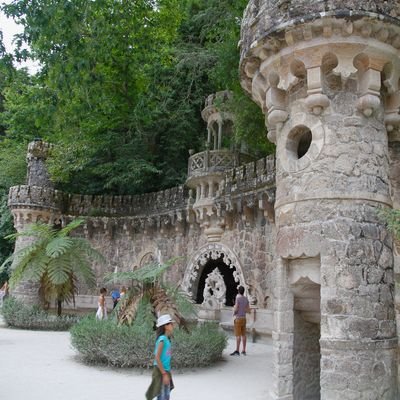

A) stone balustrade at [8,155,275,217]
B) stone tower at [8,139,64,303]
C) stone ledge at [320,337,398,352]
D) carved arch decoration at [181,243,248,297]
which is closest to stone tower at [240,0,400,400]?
stone ledge at [320,337,398,352]

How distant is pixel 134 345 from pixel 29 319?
26.7 feet

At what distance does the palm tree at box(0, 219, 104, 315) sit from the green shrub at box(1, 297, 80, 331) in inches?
21.1

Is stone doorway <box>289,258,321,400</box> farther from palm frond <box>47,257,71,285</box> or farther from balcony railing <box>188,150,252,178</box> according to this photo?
balcony railing <box>188,150,252,178</box>

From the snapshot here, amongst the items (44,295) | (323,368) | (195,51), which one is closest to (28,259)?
(44,295)

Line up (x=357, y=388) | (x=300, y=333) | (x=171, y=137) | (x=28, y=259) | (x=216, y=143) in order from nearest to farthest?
(x=357, y=388) → (x=300, y=333) → (x=28, y=259) → (x=216, y=143) → (x=171, y=137)

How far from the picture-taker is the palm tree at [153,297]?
9.80 metres

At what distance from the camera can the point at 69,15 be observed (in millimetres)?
8617

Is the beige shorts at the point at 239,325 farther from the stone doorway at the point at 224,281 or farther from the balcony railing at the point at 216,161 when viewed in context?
the stone doorway at the point at 224,281

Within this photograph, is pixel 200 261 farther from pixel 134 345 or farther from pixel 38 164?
pixel 134 345

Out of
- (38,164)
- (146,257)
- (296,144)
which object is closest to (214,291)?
(146,257)

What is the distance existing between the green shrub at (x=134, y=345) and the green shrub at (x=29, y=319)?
21.3 ft

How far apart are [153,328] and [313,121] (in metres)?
5.30

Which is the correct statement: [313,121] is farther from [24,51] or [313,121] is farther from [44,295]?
[44,295]

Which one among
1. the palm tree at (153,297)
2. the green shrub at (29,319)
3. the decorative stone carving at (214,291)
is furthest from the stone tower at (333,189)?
the green shrub at (29,319)
